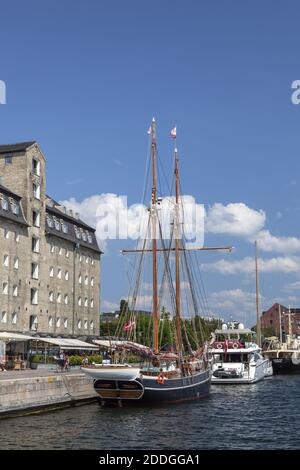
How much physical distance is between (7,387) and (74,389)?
1025cm

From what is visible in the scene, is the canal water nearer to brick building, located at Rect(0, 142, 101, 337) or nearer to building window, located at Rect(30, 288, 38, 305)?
brick building, located at Rect(0, 142, 101, 337)

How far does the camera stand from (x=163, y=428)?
35.5 meters

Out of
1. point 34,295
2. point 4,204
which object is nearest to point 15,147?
point 4,204

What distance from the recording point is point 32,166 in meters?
77.9

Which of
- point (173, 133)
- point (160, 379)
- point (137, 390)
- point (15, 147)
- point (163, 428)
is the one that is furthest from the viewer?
point (15, 147)

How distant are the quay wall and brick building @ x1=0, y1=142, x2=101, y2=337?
2352 centimetres

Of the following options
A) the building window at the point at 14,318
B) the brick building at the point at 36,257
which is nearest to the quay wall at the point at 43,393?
the brick building at the point at 36,257

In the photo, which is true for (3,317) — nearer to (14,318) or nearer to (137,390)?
(14,318)

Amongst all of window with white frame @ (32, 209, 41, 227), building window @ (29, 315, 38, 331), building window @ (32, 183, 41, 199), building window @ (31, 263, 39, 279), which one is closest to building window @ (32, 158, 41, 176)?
building window @ (32, 183, 41, 199)

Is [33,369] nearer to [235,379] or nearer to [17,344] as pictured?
[17,344]

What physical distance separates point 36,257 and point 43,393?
37.6 metres

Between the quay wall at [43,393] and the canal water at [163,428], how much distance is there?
2.73 feet

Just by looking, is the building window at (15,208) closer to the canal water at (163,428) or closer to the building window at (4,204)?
the building window at (4,204)
